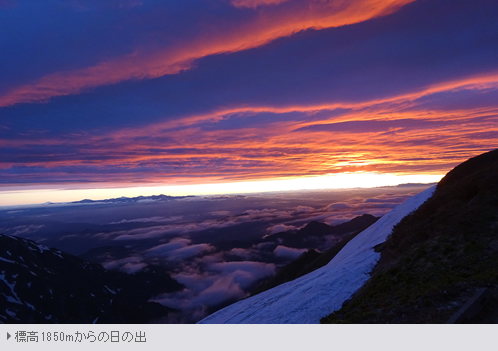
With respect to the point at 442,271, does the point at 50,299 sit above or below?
below

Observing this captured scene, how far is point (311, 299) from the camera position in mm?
20344

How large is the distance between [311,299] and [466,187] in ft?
61.1

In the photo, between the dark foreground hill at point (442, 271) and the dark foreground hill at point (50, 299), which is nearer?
the dark foreground hill at point (442, 271)

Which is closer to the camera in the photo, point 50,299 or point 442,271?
point 442,271

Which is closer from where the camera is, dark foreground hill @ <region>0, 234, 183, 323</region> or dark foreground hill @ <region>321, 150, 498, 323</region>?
dark foreground hill @ <region>321, 150, 498, 323</region>

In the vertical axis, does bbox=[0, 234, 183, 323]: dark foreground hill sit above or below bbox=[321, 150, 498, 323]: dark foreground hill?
below

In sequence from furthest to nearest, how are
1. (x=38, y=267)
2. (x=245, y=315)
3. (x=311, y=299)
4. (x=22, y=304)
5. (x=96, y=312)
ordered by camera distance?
1. (x=38, y=267)
2. (x=96, y=312)
3. (x=22, y=304)
4. (x=245, y=315)
5. (x=311, y=299)

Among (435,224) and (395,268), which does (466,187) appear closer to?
(435,224)

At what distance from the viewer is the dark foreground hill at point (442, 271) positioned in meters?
10.3

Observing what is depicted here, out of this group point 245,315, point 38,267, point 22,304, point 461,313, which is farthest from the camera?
point 38,267

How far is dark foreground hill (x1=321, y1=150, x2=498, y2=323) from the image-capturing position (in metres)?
10.3

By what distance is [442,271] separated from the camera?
13.6 metres
